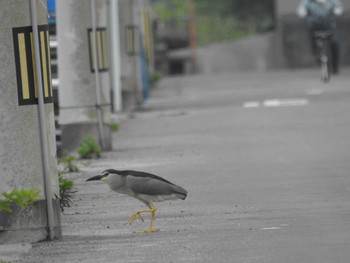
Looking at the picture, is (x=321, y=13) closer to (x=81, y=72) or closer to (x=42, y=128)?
(x=81, y=72)

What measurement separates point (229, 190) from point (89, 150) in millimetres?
4690

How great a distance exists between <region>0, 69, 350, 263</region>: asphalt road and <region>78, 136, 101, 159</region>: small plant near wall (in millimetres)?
181

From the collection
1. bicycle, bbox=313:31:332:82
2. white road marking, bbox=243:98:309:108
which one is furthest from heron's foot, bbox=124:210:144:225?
bicycle, bbox=313:31:332:82

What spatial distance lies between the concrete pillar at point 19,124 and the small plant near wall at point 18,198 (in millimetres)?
212

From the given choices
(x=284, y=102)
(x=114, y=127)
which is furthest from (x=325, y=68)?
(x=114, y=127)

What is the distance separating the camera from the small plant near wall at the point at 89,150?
18531 mm

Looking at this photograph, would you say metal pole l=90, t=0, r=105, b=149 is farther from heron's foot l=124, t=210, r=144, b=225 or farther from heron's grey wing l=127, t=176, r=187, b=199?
heron's grey wing l=127, t=176, r=187, b=199

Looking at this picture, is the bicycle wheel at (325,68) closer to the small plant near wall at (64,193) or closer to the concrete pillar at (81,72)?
the concrete pillar at (81,72)

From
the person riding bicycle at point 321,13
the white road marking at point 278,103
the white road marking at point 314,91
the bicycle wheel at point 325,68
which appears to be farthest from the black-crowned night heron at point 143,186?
the person riding bicycle at point 321,13

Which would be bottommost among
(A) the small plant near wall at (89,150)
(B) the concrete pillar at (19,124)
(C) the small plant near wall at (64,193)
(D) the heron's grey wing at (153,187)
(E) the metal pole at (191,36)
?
(E) the metal pole at (191,36)

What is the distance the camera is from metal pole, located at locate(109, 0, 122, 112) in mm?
28000

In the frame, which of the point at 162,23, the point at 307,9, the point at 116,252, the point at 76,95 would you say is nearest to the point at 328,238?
the point at 116,252

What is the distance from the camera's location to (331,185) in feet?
46.4

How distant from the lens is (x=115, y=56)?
28.5 metres
